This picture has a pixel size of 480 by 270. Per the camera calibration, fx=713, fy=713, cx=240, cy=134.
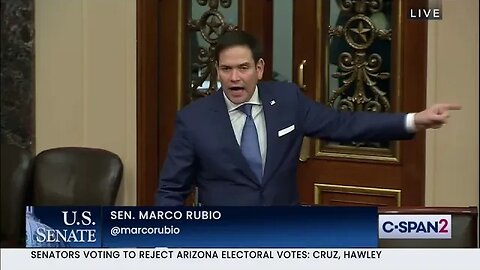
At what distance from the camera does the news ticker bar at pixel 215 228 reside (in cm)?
66

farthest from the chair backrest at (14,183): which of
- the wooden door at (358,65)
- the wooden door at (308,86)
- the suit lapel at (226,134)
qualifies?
the wooden door at (358,65)

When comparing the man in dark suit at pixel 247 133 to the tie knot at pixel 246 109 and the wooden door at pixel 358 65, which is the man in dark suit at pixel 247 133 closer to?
the tie knot at pixel 246 109

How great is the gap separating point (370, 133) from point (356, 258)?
0.23 metres

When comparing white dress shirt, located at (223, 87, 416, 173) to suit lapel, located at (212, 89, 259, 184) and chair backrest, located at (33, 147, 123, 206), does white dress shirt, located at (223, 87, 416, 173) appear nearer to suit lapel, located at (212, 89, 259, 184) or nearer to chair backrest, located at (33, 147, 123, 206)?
suit lapel, located at (212, 89, 259, 184)

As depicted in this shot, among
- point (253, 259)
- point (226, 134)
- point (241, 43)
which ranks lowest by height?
point (253, 259)

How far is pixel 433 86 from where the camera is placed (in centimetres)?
108

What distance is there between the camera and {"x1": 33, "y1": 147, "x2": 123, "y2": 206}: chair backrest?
3.37 feet

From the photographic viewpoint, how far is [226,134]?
83cm

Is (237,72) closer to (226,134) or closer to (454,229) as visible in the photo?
(226,134)

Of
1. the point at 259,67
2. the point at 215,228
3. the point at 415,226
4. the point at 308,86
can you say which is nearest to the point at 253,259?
the point at 215,228

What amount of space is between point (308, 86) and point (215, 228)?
0.41m

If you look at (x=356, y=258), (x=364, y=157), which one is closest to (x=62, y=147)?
(x=364, y=157)

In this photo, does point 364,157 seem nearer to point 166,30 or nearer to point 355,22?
point 355,22

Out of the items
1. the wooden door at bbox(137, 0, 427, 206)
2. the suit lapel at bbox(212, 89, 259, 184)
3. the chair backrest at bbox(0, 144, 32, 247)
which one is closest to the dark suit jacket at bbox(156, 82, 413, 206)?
the suit lapel at bbox(212, 89, 259, 184)
